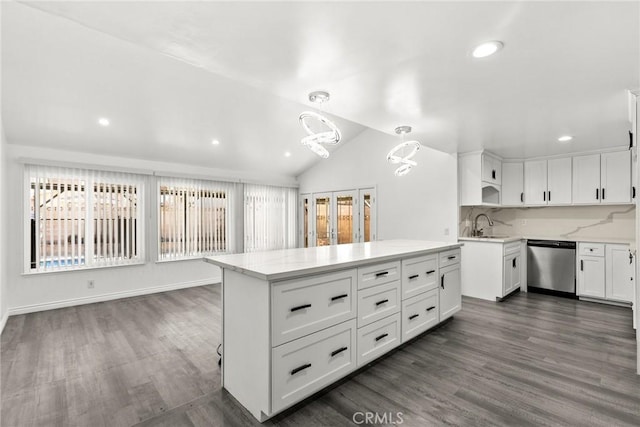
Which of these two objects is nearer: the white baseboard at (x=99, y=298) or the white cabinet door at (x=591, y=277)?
the white baseboard at (x=99, y=298)

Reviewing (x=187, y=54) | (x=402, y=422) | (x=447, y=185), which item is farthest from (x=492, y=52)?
(x=447, y=185)

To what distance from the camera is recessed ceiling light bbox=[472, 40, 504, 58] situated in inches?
69.9

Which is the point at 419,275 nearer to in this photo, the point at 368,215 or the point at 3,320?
the point at 368,215

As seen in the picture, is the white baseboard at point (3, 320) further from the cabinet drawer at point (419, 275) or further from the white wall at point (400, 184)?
the white wall at point (400, 184)

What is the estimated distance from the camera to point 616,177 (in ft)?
14.5

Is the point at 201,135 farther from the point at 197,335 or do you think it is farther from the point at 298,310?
the point at 298,310

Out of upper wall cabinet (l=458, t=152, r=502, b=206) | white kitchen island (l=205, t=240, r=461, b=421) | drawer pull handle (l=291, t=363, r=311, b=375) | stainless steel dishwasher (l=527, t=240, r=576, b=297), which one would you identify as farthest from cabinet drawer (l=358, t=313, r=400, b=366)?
stainless steel dishwasher (l=527, t=240, r=576, b=297)

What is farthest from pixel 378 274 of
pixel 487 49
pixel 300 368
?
pixel 487 49

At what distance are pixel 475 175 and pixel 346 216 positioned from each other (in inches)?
103

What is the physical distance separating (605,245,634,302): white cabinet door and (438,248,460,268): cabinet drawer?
244 cm

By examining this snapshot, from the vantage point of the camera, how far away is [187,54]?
187 centimetres

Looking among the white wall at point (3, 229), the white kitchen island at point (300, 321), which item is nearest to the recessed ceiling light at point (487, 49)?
the white kitchen island at point (300, 321)

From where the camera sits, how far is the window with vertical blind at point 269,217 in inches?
255

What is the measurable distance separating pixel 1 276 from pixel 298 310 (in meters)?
3.80
